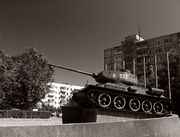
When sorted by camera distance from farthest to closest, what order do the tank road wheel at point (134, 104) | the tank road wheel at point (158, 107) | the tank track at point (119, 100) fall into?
the tank road wheel at point (158, 107) < the tank road wheel at point (134, 104) < the tank track at point (119, 100)

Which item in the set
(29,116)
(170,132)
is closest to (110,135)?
(170,132)

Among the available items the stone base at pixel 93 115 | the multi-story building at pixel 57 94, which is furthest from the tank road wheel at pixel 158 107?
the multi-story building at pixel 57 94

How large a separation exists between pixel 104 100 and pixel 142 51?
67457mm

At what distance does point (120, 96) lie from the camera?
12805mm

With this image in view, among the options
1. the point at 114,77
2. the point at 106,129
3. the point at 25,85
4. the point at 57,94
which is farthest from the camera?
the point at 57,94

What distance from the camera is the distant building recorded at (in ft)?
234

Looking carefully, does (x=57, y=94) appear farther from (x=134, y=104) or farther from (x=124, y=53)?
(x=134, y=104)

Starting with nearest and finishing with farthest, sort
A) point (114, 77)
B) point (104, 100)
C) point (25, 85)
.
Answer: point (104, 100), point (114, 77), point (25, 85)

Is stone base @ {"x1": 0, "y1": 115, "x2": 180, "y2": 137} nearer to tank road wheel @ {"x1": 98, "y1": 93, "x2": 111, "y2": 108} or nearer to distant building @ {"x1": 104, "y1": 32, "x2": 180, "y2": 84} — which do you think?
tank road wheel @ {"x1": 98, "y1": 93, "x2": 111, "y2": 108}

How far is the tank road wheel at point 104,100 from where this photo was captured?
477 inches

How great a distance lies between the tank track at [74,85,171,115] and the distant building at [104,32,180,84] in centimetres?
5435

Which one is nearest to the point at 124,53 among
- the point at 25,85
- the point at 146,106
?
the point at 25,85

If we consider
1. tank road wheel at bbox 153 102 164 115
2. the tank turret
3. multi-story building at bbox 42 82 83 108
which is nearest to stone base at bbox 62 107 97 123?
the tank turret

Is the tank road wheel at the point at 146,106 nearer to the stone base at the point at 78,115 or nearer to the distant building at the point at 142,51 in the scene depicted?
the stone base at the point at 78,115
